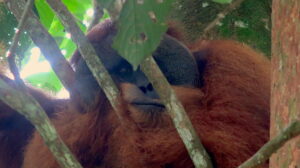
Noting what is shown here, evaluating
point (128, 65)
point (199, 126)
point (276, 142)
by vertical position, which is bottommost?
point (199, 126)

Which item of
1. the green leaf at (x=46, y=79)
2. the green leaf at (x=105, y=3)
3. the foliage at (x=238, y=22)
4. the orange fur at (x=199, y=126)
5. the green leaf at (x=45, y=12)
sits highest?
the green leaf at (x=45, y=12)

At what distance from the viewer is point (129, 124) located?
7.55 ft

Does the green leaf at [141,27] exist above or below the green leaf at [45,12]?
below

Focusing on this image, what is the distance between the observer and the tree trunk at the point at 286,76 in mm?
1405

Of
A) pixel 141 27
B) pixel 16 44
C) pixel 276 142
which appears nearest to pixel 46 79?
pixel 16 44

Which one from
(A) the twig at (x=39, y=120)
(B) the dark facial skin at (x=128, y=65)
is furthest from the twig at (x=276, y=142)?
(B) the dark facial skin at (x=128, y=65)

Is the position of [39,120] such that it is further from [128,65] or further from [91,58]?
[128,65]

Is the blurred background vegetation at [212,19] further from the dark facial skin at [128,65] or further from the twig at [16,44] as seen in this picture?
the twig at [16,44]

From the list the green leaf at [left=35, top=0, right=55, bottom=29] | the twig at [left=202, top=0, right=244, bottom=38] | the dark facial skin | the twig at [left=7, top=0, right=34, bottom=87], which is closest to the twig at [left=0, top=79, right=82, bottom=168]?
the twig at [left=7, top=0, right=34, bottom=87]

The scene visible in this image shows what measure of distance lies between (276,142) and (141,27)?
0.70 metres

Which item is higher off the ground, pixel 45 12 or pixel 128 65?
pixel 45 12

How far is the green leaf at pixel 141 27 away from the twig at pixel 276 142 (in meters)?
0.55

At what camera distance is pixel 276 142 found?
3.94ft

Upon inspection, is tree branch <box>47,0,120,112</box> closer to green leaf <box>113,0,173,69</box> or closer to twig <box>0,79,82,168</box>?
green leaf <box>113,0,173,69</box>
